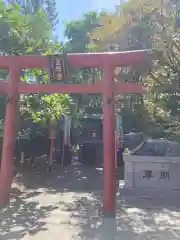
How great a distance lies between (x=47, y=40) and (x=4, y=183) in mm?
4852

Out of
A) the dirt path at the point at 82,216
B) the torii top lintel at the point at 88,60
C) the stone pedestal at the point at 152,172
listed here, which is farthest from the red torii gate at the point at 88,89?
the stone pedestal at the point at 152,172

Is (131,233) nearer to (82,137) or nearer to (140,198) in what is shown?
(140,198)

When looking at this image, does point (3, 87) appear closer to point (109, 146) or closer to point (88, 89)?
point (88, 89)

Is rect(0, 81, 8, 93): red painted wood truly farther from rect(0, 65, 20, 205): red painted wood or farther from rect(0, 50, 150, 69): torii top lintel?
rect(0, 50, 150, 69): torii top lintel

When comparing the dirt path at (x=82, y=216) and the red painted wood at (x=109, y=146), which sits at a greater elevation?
the red painted wood at (x=109, y=146)

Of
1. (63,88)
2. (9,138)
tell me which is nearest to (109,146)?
(63,88)

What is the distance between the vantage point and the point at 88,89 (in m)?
8.06

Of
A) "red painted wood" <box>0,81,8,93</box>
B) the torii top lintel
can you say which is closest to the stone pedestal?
the torii top lintel

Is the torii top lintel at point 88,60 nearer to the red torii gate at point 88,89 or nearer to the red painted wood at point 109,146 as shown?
the red torii gate at point 88,89

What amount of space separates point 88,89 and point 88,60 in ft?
2.12

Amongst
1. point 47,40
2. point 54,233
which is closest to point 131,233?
point 54,233

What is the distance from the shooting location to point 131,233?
633 cm

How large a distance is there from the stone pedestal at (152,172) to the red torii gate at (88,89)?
259 cm

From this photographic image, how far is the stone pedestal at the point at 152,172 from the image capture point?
986 cm
